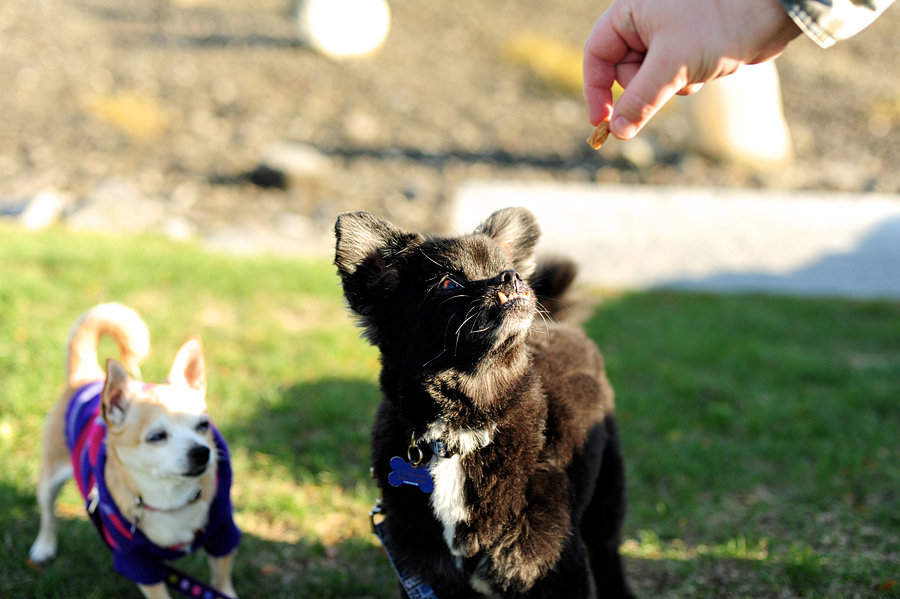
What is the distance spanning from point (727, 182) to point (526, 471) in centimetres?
920

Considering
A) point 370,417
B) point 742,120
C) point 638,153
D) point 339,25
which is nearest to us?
point 370,417

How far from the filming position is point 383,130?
1170 cm

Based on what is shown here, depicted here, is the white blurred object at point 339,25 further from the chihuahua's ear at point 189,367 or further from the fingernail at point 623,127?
the fingernail at point 623,127

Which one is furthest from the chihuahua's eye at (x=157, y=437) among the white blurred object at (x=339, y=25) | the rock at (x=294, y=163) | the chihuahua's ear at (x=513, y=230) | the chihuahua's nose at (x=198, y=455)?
the white blurred object at (x=339, y=25)

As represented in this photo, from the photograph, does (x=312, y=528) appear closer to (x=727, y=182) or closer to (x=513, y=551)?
(x=513, y=551)

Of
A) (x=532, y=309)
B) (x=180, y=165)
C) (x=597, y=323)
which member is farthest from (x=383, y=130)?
(x=532, y=309)

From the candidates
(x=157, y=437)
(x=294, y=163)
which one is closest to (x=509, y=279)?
(x=157, y=437)

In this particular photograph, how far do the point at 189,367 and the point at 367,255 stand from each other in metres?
1.06

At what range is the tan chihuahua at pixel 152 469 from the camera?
98.2 inches

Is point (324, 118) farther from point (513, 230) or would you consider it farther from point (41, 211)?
point (513, 230)

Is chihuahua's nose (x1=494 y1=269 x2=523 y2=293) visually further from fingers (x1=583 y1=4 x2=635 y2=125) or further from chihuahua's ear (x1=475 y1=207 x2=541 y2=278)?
fingers (x1=583 y1=4 x2=635 y2=125)

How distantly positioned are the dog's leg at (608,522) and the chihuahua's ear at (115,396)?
6.14 feet

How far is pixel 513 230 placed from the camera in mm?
2498

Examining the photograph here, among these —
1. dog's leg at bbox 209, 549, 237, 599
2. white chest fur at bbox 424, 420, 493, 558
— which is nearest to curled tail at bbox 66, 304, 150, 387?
dog's leg at bbox 209, 549, 237, 599
